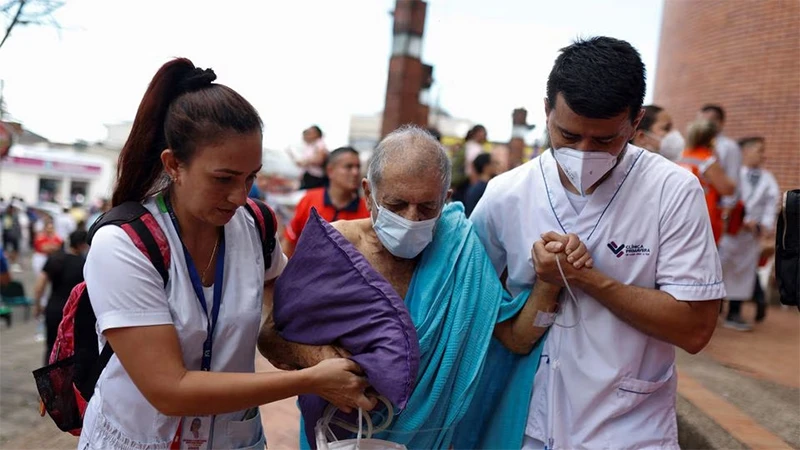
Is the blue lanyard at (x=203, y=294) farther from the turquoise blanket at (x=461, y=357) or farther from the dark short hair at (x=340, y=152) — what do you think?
the dark short hair at (x=340, y=152)

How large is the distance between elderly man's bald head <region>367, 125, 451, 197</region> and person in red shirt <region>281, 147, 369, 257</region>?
2.74 meters

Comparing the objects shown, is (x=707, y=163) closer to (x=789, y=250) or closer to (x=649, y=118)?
(x=649, y=118)

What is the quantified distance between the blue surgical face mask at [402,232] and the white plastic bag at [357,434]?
19.1 inches

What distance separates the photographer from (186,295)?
5.60 ft

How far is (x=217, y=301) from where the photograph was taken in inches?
70.3

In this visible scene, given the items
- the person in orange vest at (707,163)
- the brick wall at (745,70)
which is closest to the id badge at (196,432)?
the person in orange vest at (707,163)

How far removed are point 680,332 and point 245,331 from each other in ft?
4.05

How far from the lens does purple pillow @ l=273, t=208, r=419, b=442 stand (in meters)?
1.75

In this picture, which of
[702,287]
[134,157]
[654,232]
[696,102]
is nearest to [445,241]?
[654,232]

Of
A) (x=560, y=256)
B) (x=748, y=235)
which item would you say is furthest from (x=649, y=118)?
(x=560, y=256)

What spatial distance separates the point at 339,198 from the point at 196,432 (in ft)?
10.6

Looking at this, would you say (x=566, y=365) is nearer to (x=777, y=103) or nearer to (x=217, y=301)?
(x=217, y=301)

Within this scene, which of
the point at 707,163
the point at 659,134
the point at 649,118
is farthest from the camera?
the point at 707,163

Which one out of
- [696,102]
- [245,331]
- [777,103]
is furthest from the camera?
[696,102]
